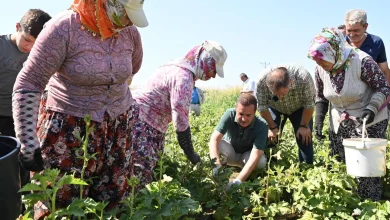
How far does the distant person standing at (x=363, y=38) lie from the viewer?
393 cm

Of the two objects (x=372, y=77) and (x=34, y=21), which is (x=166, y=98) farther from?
(x=372, y=77)

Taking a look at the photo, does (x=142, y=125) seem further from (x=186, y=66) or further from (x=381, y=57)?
(x=381, y=57)

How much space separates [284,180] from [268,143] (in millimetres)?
1083

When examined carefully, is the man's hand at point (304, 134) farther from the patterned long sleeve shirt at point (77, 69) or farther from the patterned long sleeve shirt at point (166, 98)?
the patterned long sleeve shirt at point (77, 69)

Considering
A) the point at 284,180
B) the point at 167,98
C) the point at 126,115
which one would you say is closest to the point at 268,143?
Result: the point at 284,180

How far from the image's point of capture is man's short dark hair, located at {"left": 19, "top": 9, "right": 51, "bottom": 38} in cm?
284

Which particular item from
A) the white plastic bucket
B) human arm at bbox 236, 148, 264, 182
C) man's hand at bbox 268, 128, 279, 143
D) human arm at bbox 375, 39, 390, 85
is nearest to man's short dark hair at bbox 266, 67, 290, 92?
human arm at bbox 236, 148, 264, 182

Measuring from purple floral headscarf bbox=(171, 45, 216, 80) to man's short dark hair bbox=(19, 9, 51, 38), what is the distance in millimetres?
947

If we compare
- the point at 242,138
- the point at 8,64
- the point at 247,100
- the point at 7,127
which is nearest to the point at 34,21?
the point at 8,64

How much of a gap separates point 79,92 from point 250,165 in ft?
6.53

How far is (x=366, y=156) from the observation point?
3.03 m

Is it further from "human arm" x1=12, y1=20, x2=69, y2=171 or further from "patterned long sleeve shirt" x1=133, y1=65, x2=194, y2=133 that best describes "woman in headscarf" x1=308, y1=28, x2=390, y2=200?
"human arm" x1=12, y1=20, x2=69, y2=171

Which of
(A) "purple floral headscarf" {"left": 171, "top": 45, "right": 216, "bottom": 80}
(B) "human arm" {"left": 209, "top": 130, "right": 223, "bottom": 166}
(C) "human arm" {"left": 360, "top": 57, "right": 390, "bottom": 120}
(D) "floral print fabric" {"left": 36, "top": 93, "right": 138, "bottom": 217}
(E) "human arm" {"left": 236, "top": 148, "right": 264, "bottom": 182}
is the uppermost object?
(A) "purple floral headscarf" {"left": 171, "top": 45, "right": 216, "bottom": 80}

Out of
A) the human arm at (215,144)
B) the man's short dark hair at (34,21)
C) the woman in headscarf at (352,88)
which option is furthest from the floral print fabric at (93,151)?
the woman in headscarf at (352,88)
